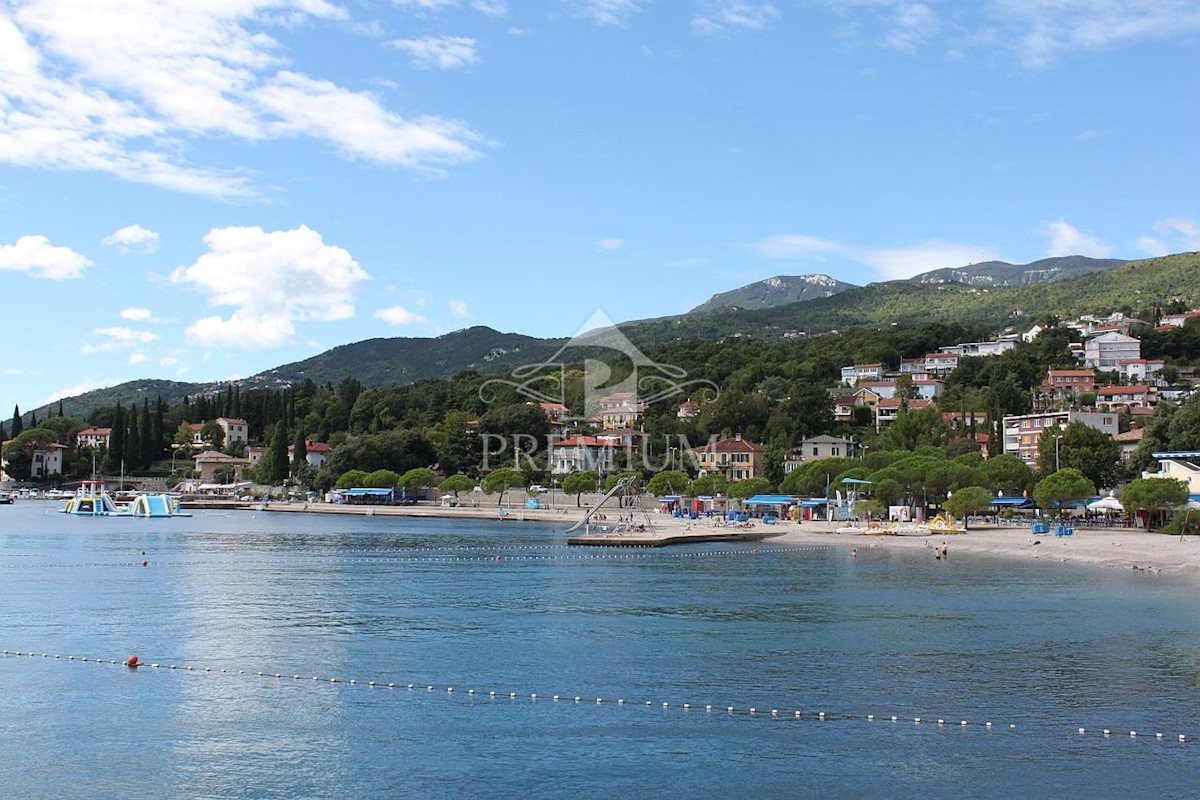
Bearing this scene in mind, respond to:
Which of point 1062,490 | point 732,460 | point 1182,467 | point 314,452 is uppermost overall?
point 314,452

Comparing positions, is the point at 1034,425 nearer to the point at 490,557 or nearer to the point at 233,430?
the point at 490,557

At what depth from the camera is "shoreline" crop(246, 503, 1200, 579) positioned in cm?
4544

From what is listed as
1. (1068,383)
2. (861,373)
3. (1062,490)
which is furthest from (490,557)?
(861,373)

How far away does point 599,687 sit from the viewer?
20859 millimetres

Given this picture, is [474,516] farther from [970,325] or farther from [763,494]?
[970,325]

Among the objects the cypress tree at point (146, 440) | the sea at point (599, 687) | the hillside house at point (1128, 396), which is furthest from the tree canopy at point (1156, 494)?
the cypress tree at point (146, 440)

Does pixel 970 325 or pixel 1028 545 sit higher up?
pixel 970 325

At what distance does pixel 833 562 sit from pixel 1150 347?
104 meters

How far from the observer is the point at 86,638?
26.1 m

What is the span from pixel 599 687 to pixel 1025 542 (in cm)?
3958

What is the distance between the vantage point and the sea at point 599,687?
51.0ft

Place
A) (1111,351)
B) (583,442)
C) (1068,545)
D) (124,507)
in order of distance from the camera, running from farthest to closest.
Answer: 1. (1111,351)
2. (583,442)
3. (124,507)
4. (1068,545)

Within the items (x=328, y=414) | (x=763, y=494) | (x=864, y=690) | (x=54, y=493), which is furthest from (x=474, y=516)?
(x=864, y=690)

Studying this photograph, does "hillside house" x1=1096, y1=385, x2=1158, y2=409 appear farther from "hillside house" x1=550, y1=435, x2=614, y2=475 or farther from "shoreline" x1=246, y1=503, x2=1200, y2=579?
"shoreline" x1=246, y1=503, x2=1200, y2=579
